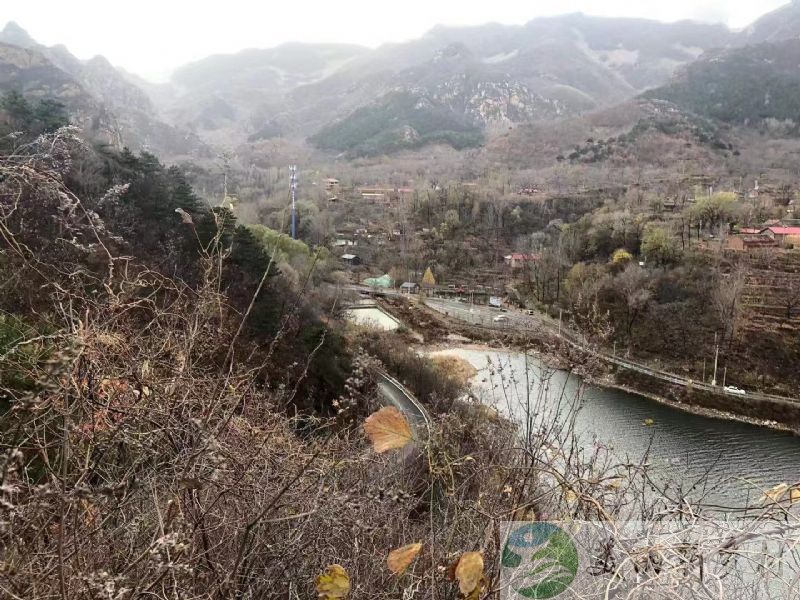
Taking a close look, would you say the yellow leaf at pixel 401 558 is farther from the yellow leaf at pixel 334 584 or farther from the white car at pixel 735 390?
the white car at pixel 735 390

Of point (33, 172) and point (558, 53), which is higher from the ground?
point (558, 53)

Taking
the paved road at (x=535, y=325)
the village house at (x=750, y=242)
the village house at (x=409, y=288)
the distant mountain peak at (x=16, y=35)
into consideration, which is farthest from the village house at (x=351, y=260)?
the distant mountain peak at (x=16, y=35)

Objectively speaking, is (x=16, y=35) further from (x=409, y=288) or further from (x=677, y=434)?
(x=677, y=434)

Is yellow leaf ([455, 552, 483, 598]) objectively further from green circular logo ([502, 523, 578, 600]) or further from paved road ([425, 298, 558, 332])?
paved road ([425, 298, 558, 332])

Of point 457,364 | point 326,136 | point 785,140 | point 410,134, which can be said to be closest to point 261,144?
point 326,136

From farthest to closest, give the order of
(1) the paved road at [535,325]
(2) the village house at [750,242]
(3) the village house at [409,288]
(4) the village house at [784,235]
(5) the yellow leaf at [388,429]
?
(3) the village house at [409,288] → (2) the village house at [750,242] → (4) the village house at [784,235] → (1) the paved road at [535,325] → (5) the yellow leaf at [388,429]

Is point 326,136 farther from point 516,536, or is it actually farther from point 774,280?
point 516,536

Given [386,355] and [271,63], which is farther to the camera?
[271,63]
